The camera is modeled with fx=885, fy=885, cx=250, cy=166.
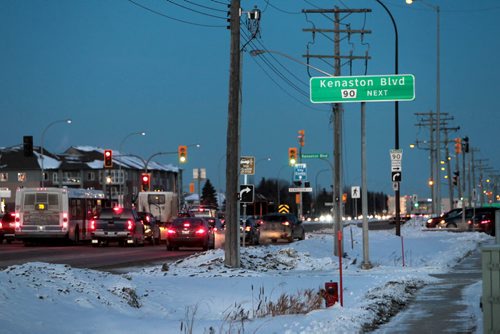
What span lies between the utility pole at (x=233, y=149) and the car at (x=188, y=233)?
15.1m

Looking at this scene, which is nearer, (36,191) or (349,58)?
(349,58)

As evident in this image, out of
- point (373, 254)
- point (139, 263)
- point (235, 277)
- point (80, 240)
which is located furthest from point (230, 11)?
point (80, 240)

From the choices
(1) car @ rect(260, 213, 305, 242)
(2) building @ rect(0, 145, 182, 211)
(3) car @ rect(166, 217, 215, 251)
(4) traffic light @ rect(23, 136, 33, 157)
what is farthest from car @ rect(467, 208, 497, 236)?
(2) building @ rect(0, 145, 182, 211)

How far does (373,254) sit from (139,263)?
1132cm

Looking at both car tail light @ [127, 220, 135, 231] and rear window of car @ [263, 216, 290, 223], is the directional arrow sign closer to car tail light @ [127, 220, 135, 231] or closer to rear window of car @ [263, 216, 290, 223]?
car tail light @ [127, 220, 135, 231]

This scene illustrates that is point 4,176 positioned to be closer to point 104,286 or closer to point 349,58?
point 349,58

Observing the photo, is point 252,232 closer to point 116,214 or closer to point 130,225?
point 130,225

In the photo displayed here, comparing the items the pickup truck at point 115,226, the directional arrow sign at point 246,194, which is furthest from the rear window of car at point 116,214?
the directional arrow sign at point 246,194

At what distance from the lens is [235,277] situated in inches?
899

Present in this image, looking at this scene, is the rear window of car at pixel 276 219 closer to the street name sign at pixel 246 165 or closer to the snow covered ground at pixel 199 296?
the snow covered ground at pixel 199 296

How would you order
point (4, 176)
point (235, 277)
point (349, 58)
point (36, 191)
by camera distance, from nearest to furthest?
point (235, 277) < point (349, 58) < point (36, 191) < point (4, 176)

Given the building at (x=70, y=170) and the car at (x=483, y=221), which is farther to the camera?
the building at (x=70, y=170)

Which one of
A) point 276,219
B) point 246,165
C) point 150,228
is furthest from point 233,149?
point 276,219

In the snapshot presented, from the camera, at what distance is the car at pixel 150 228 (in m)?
47.9
